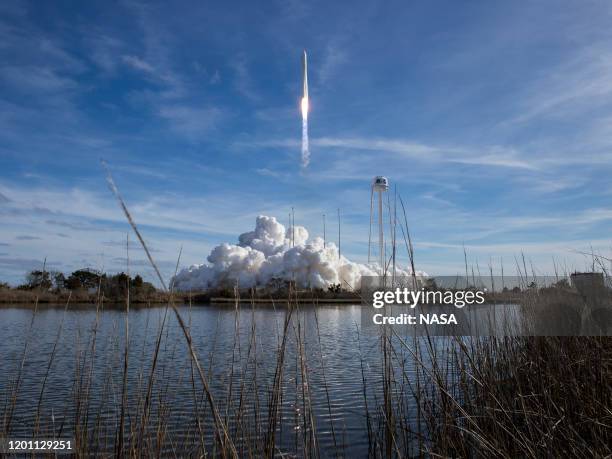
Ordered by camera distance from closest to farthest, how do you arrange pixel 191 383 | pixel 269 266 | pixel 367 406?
1. pixel 367 406
2. pixel 191 383
3. pixel 269 266

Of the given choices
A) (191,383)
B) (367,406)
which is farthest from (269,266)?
(367,406)

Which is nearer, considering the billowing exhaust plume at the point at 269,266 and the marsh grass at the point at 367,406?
the marsh grass at the point at 367,406

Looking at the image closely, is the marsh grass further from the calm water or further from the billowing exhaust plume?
the billowing exhaust plume

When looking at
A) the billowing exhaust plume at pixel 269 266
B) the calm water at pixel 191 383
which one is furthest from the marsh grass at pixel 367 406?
the billowing exhaust plume at pixel 269 266

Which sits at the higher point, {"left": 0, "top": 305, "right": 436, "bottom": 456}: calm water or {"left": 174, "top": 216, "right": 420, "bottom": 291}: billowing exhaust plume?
{"left": 174, "top": 216, "right": 420, "bottom": 291}: billowing exhaust plume

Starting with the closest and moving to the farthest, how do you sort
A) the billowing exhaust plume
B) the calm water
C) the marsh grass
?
the marsh grass, the calm water, the billowing exhaust plume

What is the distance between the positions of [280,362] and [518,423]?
2.74m

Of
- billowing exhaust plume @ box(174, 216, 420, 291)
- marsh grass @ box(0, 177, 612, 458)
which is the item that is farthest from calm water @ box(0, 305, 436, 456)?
billowing exhaust plume @ box(174, 216, 420, 291)

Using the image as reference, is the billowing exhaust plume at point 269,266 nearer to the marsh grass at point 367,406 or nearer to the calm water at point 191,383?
the calm water at point 191,383

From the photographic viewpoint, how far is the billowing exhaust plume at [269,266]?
5812 centimetres

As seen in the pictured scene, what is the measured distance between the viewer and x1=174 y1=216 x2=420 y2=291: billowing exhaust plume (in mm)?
58125

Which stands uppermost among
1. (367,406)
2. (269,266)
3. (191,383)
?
(269,266)

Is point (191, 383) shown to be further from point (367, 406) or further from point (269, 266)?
point (269, 266)

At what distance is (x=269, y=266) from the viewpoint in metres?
61.3
